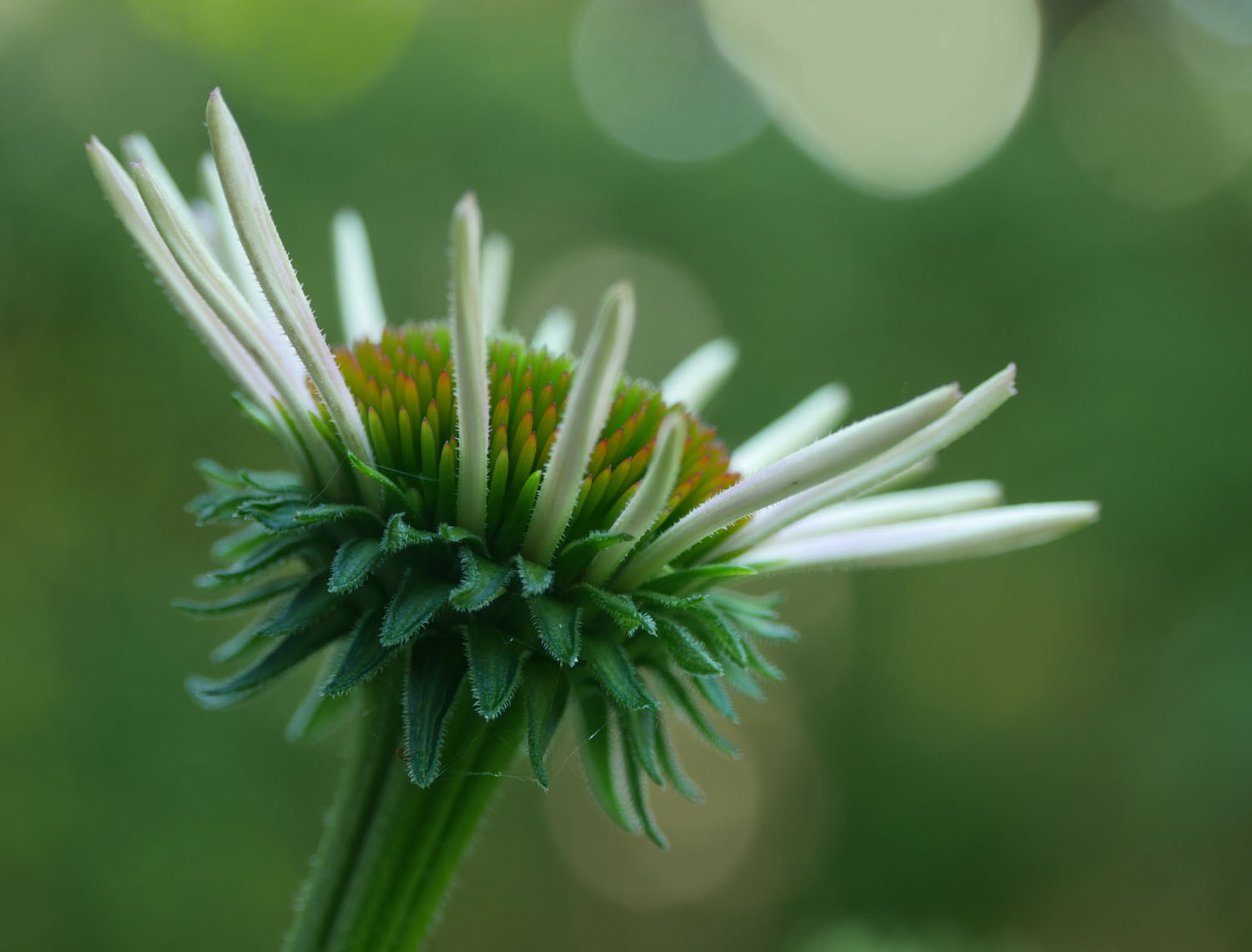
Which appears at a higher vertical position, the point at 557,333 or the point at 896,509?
the point at 557,333

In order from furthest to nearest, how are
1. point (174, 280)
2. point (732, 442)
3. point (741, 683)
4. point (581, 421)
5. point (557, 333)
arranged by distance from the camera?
point (732, 442), point (557, 333), point (741, 683), point (174, 280), point (581, 421)

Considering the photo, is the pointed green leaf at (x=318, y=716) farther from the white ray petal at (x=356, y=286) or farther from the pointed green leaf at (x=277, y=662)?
the white ray petal at (x=356, y=286)

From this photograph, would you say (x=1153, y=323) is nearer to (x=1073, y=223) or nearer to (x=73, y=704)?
(x=1073, y=223)

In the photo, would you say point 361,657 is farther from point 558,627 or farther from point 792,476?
point 792,476

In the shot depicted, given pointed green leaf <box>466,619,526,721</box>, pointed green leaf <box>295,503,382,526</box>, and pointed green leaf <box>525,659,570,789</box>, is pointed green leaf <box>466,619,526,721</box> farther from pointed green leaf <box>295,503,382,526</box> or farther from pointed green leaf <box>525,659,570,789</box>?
pointed green leaf <box>295,503,382,526</box>

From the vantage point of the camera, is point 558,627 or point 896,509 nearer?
point 558,627

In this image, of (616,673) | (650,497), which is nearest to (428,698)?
(616,673)

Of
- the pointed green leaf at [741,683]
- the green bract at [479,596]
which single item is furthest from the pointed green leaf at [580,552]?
the pointed green leaf at [741,683]
